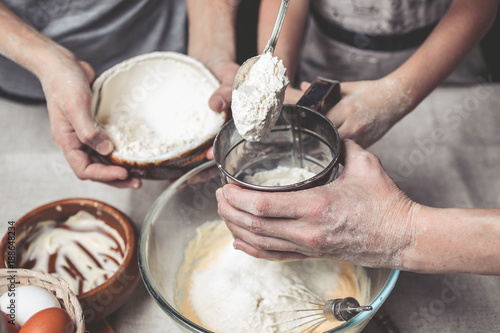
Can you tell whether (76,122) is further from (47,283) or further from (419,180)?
(419,180)

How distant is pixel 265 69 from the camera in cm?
63

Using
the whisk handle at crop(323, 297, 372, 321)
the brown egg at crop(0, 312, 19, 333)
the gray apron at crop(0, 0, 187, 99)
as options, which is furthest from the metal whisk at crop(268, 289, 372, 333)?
the gray apron at crop(0, 0, 187, 99)

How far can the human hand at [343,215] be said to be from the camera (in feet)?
1.91

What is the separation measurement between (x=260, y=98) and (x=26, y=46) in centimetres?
66

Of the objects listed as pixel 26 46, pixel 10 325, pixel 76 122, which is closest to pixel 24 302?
pixel 10 325

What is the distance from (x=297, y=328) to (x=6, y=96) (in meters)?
1.11

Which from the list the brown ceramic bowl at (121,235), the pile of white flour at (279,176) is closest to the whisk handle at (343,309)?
the pile of white flour at (279,176)

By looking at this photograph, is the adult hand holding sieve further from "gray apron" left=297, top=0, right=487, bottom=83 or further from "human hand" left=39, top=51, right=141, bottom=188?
"gray apron" left=297, top=0, right=487, bottom=83

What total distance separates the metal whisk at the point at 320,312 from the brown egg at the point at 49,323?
30 centimetres

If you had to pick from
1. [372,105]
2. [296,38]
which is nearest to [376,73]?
[296,38]

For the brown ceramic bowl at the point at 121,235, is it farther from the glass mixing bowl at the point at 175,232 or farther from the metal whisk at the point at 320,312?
the metal whisk at the point at 320,312

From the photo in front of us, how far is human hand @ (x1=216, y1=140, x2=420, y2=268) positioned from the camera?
58 cm

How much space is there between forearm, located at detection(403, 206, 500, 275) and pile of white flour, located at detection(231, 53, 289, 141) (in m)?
0.24

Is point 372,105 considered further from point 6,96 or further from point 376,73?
point 6,96
